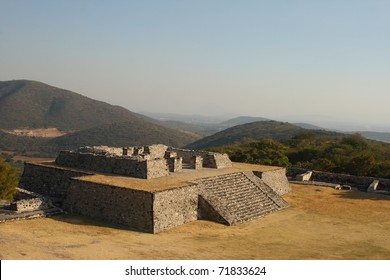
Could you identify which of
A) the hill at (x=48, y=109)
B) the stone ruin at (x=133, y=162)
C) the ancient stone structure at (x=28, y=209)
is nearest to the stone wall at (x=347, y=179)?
the stone ruin at (x=133, y=162)

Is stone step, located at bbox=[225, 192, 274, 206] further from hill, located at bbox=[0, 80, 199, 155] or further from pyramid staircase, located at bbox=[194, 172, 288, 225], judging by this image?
hill, located at bbox=[0, 80, 199, 155]

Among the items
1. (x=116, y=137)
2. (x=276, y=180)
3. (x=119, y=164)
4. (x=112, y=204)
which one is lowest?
(x=116, y=137)

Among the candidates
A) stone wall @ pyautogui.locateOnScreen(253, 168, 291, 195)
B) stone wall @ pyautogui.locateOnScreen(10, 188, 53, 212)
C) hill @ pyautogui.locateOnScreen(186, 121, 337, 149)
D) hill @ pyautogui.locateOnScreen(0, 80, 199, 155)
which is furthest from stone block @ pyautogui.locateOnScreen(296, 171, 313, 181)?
hill @ pyautogui.locateOnScreen(0, 80, 199, 155)

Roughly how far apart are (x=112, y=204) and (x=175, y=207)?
250 centimetres

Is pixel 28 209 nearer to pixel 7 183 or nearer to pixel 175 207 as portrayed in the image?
pixel 7 183

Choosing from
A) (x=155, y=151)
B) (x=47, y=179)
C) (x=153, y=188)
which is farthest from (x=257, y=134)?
(x=153, y=188)

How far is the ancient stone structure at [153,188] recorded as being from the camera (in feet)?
49.3

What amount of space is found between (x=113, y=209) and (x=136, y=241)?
116 inches

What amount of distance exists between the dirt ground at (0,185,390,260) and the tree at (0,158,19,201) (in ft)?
11.2

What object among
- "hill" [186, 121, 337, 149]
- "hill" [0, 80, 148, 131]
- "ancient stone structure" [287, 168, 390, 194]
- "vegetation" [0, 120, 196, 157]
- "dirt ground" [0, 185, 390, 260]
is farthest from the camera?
"hill" [0, 80, 148, 131]

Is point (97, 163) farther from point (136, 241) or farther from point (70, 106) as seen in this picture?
point (70, 106)

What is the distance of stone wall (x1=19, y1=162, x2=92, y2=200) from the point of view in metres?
19.2

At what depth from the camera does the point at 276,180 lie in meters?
22.7

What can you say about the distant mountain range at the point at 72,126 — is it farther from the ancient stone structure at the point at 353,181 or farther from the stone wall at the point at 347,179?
the ancient stone structure at the point at 353,181
